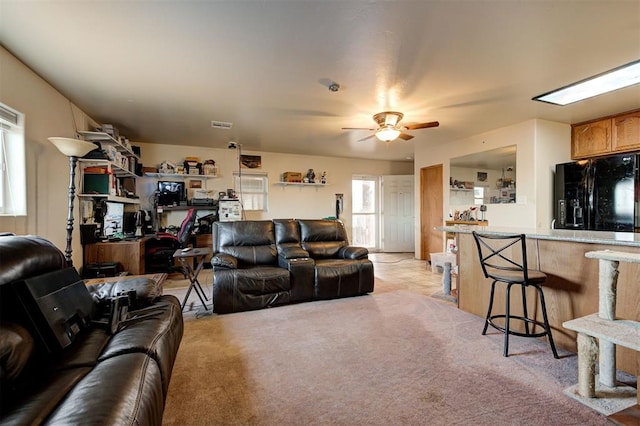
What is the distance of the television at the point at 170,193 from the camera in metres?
5.46

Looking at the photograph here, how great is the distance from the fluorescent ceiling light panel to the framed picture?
4838 millimetres

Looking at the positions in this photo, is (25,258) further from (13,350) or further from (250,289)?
(250,289)

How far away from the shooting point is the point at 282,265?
3.58 meters

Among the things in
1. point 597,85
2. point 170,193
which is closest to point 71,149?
point 170,193

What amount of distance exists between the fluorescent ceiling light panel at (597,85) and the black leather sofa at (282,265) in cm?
284

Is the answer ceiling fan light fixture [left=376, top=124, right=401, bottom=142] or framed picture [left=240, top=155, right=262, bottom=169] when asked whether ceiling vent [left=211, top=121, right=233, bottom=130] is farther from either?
ceiling fan light fixture [left=376, top=124, right=401, bottom=142]

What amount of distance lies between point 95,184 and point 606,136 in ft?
22.7

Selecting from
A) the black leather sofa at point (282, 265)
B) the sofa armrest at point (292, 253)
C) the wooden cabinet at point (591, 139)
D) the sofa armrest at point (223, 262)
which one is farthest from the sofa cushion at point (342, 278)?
the wooden cabinet at point (591, 139)

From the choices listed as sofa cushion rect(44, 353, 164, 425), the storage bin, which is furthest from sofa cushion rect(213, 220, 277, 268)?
the storage bin

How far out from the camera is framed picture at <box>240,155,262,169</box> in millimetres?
6266

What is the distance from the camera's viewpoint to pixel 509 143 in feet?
14.9

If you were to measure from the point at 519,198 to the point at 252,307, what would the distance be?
163 inches

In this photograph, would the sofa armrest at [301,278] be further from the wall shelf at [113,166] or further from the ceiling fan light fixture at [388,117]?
the wall shelf at [113,166]

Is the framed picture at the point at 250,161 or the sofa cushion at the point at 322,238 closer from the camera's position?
the sofa cushion at the point at 322,238
